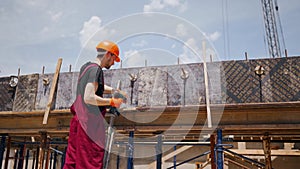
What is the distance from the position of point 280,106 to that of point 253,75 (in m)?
1.05

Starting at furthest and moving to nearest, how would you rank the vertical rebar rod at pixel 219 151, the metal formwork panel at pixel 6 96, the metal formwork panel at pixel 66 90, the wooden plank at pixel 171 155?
the wooden plank at pixel 171 155, the metal formwork panel at pixel 6 96, the metal formwork panel at pixel 66 90, the vertical rebar rod at pixel 219 151

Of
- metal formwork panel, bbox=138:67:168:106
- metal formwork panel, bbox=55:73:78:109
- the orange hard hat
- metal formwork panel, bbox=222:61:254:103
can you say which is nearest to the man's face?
the orange hard hat

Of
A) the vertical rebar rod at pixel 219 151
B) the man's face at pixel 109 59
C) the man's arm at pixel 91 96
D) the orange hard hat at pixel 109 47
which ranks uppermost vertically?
the orange hard hat at pixel 109 47

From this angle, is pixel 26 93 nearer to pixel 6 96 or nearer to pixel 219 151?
pixel 6 96

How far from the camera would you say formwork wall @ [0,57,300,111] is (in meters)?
6.17

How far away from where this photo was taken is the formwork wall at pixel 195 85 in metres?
6.17

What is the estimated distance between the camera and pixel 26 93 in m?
7.81

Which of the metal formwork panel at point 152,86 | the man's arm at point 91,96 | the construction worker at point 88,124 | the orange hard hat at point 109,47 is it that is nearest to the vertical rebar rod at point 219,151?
the metal formwork panel at point 152,86

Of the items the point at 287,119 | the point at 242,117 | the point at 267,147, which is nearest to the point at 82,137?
the point at 242,117

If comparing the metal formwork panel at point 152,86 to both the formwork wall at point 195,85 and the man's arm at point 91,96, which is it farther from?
the man's arm at point 91,96

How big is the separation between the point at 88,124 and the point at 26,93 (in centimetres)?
553

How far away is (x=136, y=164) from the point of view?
1546 centimetres

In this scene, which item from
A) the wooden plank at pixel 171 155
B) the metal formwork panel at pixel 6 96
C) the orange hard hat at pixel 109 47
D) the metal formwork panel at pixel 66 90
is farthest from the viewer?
the wooden plank at pixel 171 155

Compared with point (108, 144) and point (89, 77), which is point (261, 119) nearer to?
point (108, 144)
